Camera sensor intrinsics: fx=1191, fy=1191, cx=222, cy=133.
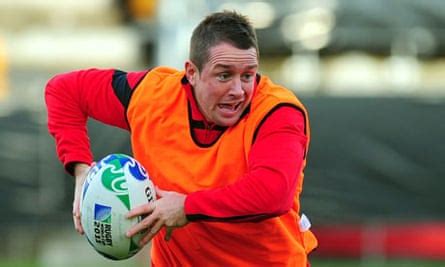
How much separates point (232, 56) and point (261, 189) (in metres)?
0.59

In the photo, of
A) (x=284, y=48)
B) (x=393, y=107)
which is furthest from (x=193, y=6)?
(x=393, y=107)

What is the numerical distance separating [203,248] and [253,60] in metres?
0.95

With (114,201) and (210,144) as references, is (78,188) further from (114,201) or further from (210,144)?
(210,144)

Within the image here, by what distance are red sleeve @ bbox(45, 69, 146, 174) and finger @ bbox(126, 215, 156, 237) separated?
71 centimetres

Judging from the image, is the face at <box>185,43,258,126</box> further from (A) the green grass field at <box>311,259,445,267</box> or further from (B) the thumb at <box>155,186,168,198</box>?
(A) the green grass field at <box>311,259,445,267</box>

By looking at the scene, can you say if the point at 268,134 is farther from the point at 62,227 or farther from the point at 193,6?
the point at 193,6

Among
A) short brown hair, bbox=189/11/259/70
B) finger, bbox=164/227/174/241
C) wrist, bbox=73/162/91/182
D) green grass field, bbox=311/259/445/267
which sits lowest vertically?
green grass field, bbox=311/259/445/267

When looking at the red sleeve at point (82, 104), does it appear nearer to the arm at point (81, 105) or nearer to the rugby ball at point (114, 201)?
the arm at point (81, 105)

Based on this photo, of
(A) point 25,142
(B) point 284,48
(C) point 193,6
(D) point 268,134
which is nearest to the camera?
(D) point 268,134

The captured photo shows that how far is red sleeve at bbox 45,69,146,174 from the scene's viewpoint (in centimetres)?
572

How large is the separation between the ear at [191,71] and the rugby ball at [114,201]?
0.46m

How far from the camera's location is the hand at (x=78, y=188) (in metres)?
5.36

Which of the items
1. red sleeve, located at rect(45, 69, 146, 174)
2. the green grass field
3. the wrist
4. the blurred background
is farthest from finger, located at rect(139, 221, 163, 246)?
the green grass field

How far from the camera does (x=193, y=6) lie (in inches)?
517
